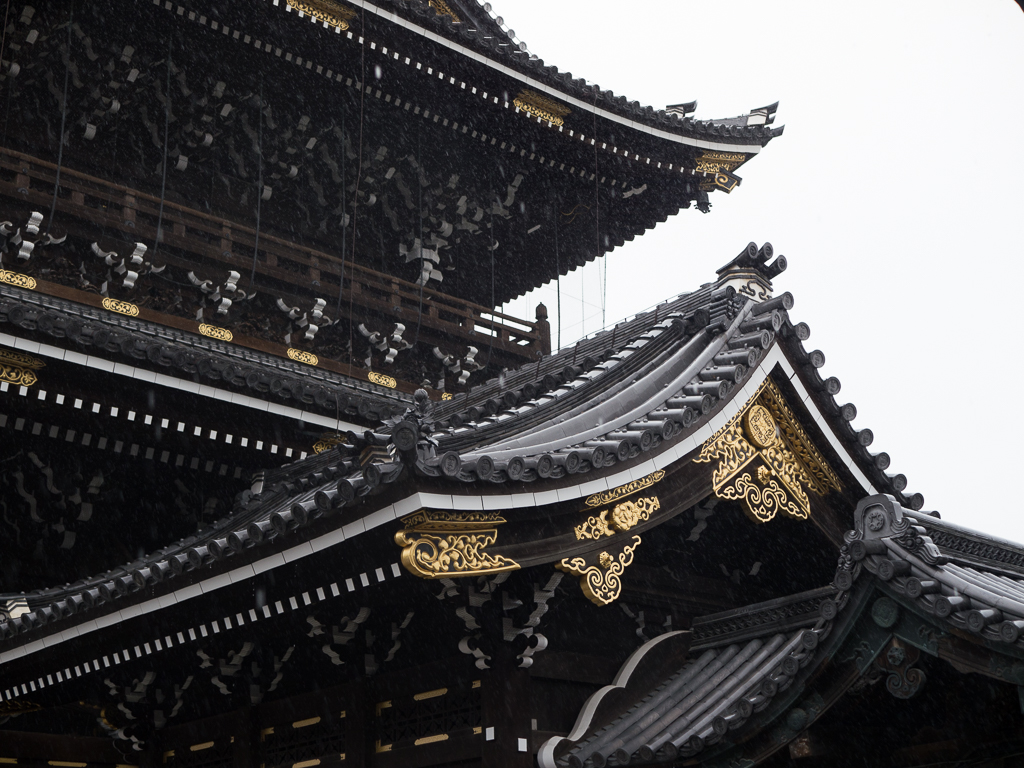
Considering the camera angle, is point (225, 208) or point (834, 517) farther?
point (225, 208)

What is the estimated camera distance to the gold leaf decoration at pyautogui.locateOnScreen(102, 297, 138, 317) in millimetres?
11242

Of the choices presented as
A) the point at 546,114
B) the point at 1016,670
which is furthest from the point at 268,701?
the point at 546,114

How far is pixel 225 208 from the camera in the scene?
1338 cm

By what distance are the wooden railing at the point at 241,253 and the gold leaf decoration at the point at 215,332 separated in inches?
31.5

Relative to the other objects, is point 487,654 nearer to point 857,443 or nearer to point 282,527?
point 282,527

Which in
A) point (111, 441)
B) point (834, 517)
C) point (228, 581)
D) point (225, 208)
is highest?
point (225, 208)

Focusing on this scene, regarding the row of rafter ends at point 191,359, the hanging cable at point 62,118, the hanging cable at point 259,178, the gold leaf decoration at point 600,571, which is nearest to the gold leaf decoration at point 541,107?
the hanging cable at point 259,178

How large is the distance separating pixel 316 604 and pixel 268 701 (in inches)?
81.9

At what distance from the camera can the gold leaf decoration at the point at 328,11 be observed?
1153 centimetres

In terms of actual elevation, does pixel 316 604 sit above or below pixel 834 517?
below

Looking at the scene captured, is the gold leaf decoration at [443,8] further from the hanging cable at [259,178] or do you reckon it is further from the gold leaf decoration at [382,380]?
the gold leaf decoration at [382,380]

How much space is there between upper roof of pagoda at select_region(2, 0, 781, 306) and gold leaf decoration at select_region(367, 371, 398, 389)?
1269 millimetres

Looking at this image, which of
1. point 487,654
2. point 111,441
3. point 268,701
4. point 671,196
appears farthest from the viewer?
point 671,196

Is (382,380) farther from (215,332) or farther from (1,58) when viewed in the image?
(1,58)
